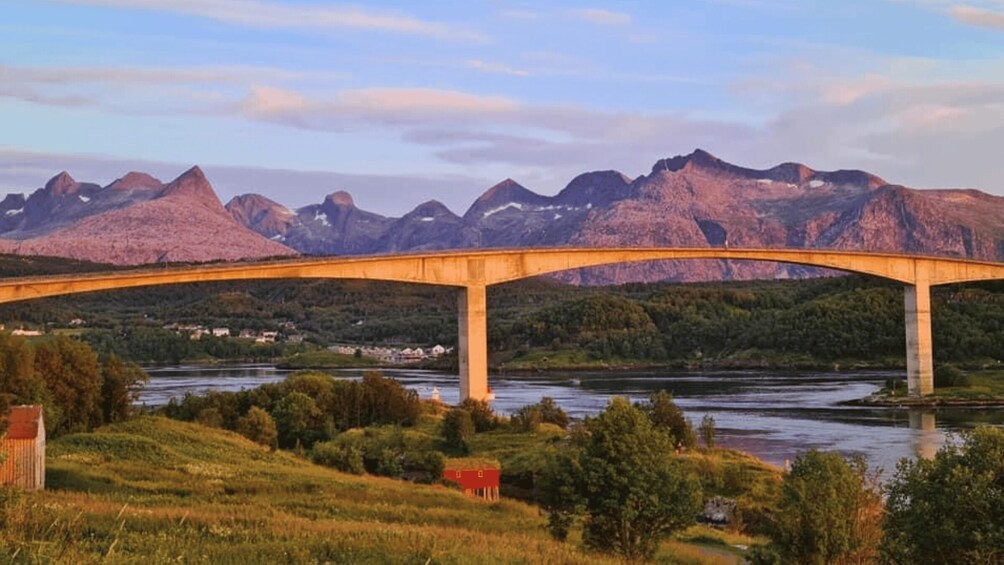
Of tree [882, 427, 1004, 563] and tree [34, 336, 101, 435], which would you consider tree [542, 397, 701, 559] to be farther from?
tree [34, 336, 101, 435]

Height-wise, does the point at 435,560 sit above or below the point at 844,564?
above

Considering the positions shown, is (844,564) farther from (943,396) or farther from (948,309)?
(948,309)

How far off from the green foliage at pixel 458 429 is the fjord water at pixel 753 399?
1341cm

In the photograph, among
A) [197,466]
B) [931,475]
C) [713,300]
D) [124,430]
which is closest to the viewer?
[931,475]

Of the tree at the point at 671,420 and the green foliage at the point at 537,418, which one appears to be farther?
the green foliage at the point at 537,418

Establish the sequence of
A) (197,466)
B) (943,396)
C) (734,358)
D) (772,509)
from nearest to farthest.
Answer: (197,466)
(772,509)
(943,396)
(734,358)

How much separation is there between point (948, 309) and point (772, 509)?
10179 cm

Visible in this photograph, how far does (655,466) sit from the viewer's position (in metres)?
24.2

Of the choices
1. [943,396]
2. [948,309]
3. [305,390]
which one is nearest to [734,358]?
[948,309]

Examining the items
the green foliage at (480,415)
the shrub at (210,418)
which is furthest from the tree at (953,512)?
the shrub at (210,418)

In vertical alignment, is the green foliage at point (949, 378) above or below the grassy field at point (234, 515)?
below

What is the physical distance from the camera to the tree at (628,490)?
23.7 meters

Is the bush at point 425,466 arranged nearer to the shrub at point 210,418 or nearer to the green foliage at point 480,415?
the green foliage at point 480,415

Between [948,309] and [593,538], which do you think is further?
[948,309]
